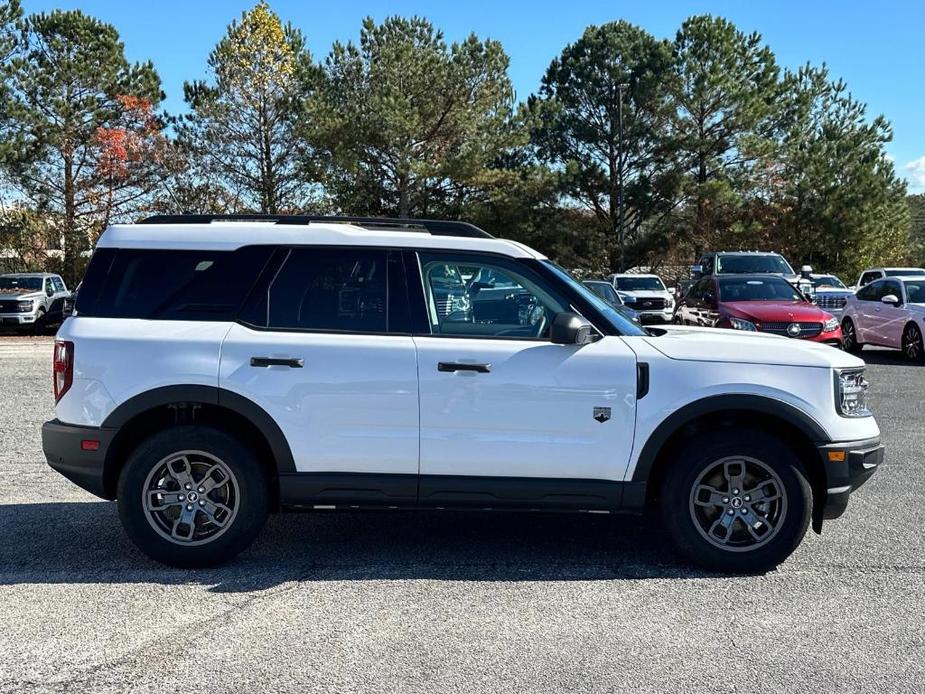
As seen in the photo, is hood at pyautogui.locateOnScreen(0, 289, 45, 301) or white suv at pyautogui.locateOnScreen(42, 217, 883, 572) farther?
hood at pyautogui.locateOnScreen(0, 289, 45, 301)

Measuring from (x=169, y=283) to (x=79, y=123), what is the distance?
35.7 m

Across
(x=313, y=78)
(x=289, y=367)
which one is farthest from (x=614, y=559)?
(x=313, y=78)

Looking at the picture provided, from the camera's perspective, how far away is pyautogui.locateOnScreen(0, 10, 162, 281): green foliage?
3556 centimetres

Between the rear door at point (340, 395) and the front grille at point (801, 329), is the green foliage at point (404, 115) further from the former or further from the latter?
the rear door at point (340, 395)

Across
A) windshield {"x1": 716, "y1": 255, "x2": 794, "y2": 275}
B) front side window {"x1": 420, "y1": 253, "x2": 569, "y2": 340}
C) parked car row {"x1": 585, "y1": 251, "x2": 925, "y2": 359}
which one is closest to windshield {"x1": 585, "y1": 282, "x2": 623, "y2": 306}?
parked car row {"x1": 585, "y1": 251, "x2": 925, "y2": 359}

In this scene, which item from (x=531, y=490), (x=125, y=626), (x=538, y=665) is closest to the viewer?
(x=538, y=665)

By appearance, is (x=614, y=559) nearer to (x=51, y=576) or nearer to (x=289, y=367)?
(x=289, y=367)

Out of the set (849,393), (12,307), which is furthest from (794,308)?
(12,307)

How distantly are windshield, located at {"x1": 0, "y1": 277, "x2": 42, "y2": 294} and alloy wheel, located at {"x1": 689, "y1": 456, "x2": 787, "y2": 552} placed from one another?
25067 mm

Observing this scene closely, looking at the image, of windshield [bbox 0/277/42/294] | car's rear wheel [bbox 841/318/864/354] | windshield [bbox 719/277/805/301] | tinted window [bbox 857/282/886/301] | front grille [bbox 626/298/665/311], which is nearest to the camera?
windshield [bbox 719/277/805/301]

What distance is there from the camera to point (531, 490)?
503cm

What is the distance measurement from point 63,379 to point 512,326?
2.49m

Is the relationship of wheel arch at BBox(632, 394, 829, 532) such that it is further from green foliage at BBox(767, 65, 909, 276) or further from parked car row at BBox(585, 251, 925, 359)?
green foliage at BBox(767, 65, 909, 276)

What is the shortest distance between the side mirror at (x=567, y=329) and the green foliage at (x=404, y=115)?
31.0 metres
